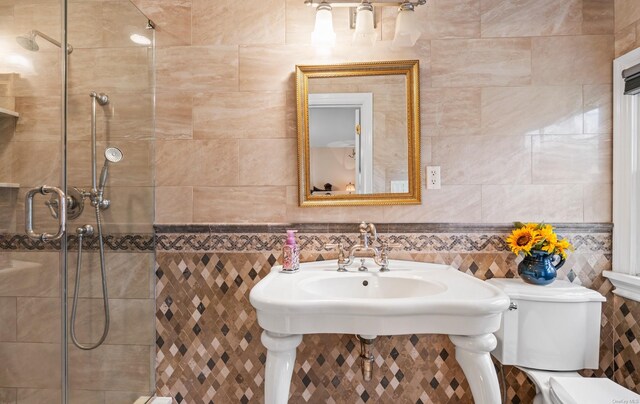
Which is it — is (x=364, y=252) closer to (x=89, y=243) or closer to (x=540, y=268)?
(x=540, y=268)

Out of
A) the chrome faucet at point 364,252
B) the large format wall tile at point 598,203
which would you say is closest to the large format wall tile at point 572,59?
the large format wall tile at point 598,203

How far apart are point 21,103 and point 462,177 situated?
5.62 ft

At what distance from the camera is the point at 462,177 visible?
1.67 m

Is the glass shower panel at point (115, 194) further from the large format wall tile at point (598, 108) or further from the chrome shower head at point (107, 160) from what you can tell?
the large format wall tile at point (598, 108)

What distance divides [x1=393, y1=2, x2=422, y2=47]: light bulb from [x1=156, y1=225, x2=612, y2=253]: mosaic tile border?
85cm

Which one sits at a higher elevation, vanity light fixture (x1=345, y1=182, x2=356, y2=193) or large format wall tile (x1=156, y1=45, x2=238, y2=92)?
large format wall tile (x1=156, y1=45, x2=238, y2=92)

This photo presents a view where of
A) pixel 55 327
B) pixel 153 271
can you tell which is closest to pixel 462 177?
pixel 153 271

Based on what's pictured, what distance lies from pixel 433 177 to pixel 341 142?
462 millimetres

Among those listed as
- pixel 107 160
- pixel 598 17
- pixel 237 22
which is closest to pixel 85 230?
pixel 107 160

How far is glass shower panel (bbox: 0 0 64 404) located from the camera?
1.11 metres

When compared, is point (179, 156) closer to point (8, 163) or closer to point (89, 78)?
point (89, 78)

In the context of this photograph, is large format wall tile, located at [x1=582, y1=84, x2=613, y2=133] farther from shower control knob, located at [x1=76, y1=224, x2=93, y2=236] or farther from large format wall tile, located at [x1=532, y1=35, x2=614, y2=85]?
shower control knob, located at [x1=76, y1=224, x2=93, y2=236]

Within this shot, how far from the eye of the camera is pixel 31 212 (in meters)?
1.16

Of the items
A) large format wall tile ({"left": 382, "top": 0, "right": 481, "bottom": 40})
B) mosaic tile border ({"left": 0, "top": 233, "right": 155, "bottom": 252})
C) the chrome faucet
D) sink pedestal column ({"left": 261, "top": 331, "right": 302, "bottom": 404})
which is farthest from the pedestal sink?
large format wall tile ({"left": 382, "top": 0, "right": 481, "bottom": 40})
